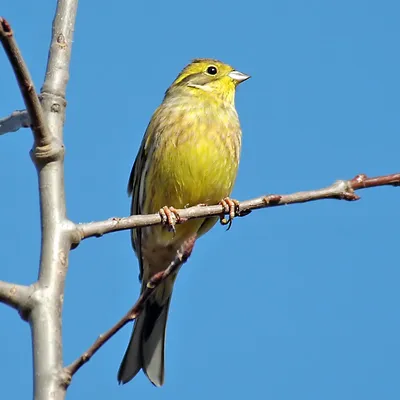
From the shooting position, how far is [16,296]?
240 centimetres

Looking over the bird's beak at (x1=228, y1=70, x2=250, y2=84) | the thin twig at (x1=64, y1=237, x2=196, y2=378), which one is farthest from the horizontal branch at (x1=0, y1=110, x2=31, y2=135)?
the bird's beak at (x1=228, y1=70, x2=250, y2=84)

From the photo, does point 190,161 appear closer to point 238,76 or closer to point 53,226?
point 238,76

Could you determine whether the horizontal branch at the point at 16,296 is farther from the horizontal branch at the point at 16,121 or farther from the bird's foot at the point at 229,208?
Answer: the bird's foot at the point at 229,208

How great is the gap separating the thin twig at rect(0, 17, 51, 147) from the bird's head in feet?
12.4

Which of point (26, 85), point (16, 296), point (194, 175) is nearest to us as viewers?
point (16, 296)

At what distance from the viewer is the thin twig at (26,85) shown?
253 centimetres

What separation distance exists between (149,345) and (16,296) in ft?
11.6

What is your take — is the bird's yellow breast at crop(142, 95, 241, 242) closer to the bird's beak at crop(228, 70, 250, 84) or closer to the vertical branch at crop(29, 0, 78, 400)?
the bird's beak at crop(228, 70, 250, 84)

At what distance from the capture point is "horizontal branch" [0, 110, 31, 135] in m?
3.31

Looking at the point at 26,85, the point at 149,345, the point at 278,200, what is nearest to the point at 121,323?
the point at 26,85

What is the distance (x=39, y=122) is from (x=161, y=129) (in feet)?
10.7


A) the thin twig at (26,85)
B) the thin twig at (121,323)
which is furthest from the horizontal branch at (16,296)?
the thin twig at (26,85)

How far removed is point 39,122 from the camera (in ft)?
9.38

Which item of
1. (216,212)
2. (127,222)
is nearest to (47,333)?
(127,222)
